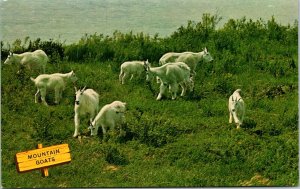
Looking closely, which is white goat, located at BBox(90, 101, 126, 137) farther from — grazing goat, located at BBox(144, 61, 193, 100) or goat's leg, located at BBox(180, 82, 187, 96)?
goat's leg, located at BBox(180, 82, 187, 96)

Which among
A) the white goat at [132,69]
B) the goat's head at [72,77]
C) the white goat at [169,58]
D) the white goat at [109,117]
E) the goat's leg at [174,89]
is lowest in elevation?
the white goat at [109,117]

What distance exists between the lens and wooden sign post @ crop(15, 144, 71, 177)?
9.93 m

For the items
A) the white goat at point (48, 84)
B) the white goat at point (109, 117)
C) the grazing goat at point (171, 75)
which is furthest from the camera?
the grazing goat at point (171, 75)

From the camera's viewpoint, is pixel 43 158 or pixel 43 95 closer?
pixel 43 158

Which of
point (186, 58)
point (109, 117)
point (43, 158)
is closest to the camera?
point (43, 158)

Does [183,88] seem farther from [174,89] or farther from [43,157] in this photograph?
[43,157]

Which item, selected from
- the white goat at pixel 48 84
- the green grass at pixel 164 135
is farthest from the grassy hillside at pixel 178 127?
the white goat at pixel 48 84

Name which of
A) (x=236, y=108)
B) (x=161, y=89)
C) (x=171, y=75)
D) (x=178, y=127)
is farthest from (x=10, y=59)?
(x=236, y=108)

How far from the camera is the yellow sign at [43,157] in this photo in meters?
9.94

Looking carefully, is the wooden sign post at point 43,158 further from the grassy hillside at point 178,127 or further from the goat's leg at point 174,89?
the goat's leg at point 174,89

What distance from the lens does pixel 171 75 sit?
1053cm

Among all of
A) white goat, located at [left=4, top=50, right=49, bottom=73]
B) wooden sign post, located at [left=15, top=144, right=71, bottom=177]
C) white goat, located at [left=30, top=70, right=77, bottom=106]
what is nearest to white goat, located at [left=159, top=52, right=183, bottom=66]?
white goat, located at [left=30, top=70, right=77, bottom=106]

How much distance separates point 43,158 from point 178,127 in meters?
1.74

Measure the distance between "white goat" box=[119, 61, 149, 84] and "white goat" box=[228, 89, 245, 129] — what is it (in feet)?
4.16
